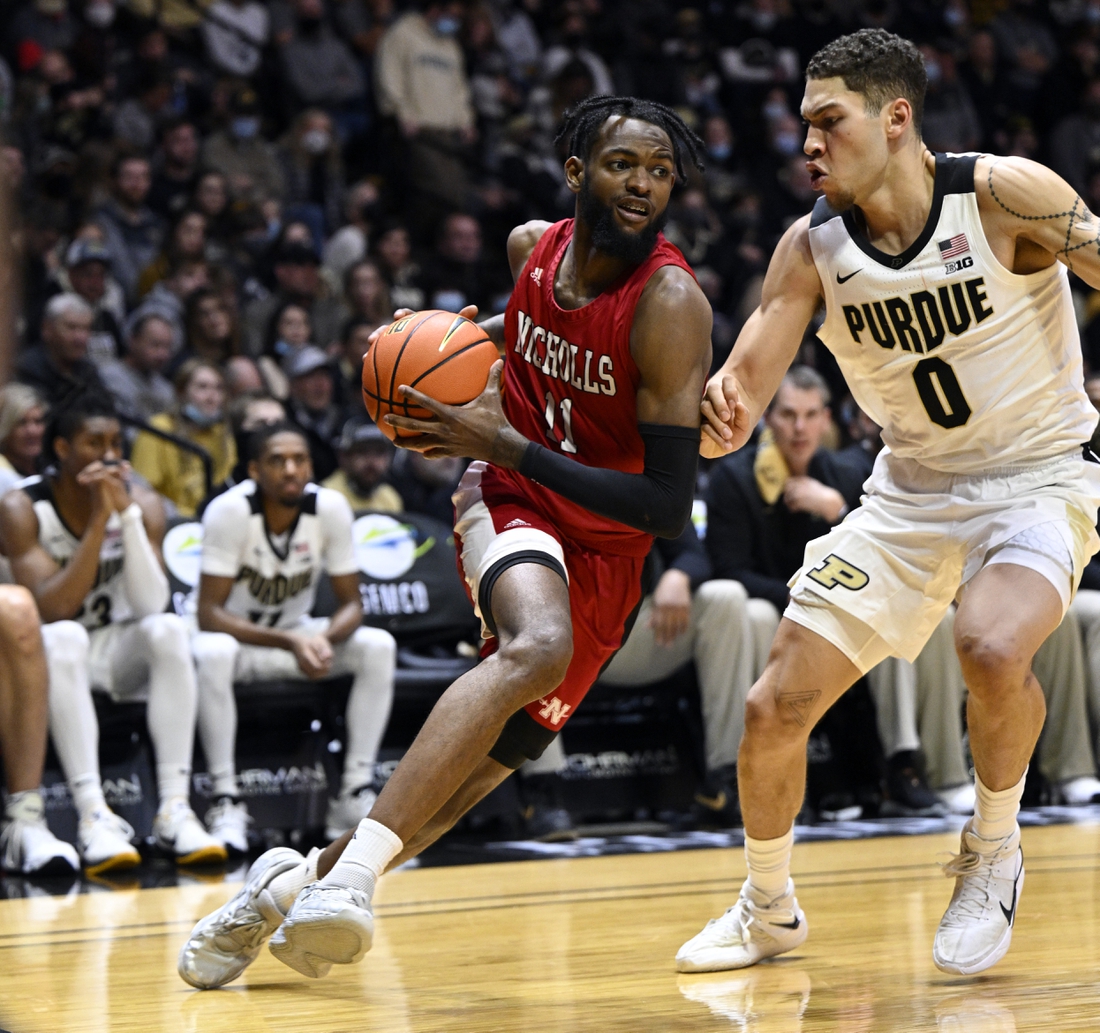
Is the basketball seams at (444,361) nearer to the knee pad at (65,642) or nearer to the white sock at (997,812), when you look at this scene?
the white sock at (997,812)

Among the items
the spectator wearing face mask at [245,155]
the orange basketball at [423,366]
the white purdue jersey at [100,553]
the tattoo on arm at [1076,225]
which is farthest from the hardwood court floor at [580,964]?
the spectator wearing face mask at [245,155]

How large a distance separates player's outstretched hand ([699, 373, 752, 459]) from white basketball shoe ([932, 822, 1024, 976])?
1.04m

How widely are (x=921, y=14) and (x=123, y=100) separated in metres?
7.05

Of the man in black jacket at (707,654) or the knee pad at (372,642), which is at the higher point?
the knee pad at (372,642)

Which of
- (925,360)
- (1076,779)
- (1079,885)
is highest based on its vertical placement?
(925,360)

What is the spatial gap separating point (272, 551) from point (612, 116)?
3081 mm

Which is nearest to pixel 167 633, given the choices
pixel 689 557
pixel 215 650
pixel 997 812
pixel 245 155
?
pixel 215 650

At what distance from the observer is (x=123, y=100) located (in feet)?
32.8

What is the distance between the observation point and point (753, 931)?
363 cm

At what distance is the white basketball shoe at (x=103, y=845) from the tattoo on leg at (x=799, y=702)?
2809mm

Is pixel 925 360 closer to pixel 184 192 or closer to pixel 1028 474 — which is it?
pixel 1028 474

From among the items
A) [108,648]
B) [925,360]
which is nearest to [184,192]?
[108,648]

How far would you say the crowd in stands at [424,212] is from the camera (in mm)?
6559

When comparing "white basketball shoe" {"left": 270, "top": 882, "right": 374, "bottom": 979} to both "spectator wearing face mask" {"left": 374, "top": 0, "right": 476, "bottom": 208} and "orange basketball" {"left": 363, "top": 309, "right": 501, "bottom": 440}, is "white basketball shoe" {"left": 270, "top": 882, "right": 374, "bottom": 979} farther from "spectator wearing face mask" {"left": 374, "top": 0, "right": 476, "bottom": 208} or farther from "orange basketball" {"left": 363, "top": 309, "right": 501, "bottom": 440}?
"spectator wearing face mask" {"left": 374, "top": 0, "right": 476, "bottom": 208}
